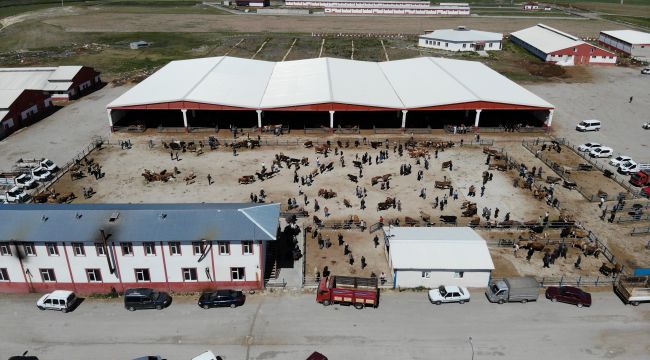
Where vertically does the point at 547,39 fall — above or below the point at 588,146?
above

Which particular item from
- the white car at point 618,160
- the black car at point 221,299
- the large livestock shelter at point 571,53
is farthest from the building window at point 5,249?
the large livestock shelter at point 571,53

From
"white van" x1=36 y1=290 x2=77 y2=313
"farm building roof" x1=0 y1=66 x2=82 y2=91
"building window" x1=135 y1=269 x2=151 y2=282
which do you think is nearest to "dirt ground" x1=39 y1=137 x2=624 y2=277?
"building window" x1=135 y1=269 x2=151 y2=282

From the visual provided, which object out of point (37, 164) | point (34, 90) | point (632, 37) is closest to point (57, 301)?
point (37, 164)

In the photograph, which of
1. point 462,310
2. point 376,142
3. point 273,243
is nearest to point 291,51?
point 376,142

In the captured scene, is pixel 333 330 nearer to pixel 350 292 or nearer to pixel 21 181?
pixel 350 292

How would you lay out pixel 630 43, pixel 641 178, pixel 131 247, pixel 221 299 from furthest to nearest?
1. pixel 630 43
2. pixel 641 178
3. pixel 131 247
4. pixel 221 299

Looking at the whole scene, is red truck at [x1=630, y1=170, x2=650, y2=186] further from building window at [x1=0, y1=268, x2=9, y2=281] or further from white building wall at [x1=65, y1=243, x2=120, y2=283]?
building window at [x1=0, y1=268, x2=9, y2=281]

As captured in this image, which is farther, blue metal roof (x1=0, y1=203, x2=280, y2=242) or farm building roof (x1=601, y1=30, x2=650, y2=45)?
farm building roof (x1=601, y1=30, x2=650, y2=45)
